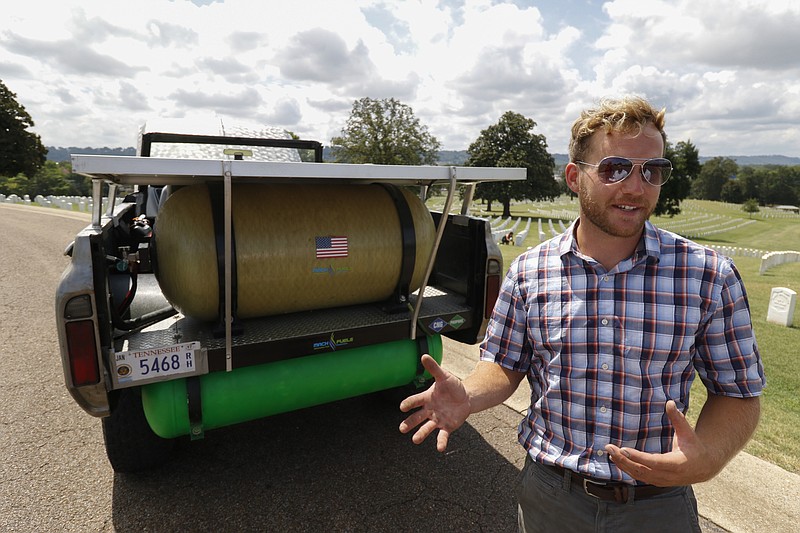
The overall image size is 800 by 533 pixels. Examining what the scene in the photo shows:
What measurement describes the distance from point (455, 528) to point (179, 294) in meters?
2.08

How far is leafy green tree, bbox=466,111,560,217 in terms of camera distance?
152 ft

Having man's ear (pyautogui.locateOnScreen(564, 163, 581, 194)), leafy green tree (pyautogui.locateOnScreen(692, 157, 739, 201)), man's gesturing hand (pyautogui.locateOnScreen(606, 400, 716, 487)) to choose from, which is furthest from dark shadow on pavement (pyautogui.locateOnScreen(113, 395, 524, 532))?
leafy green tree (pyautogui.locateOnScreen(692, 157, 739, 201))

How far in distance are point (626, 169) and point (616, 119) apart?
6.7 inches

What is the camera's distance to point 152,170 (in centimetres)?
207

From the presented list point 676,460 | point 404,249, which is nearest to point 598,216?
point 676,460

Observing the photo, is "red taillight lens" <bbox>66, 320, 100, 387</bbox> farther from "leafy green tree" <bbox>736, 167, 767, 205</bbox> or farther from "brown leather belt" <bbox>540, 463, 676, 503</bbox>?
"leafy green tree" <bbox>736, 167, 767, 205</bbox>

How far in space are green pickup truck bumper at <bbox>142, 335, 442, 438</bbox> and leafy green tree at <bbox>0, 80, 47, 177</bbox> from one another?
42.3 metres

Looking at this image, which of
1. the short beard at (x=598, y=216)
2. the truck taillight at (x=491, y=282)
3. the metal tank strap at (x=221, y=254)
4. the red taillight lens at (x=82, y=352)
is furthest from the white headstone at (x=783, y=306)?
the red taillight lens at (x=82, y=352)

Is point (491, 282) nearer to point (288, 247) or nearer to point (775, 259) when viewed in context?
point (288, 247)

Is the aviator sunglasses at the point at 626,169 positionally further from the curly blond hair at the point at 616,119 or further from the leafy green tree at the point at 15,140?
the leafy green tree at the point at 15,140

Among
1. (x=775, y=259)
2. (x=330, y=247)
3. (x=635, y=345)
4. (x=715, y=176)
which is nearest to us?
(x=635, y=345)

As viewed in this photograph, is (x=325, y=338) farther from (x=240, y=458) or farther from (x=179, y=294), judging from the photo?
(x=240, y=458)

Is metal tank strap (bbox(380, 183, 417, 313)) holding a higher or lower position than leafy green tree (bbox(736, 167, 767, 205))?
lower

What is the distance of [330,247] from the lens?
2.96 m
